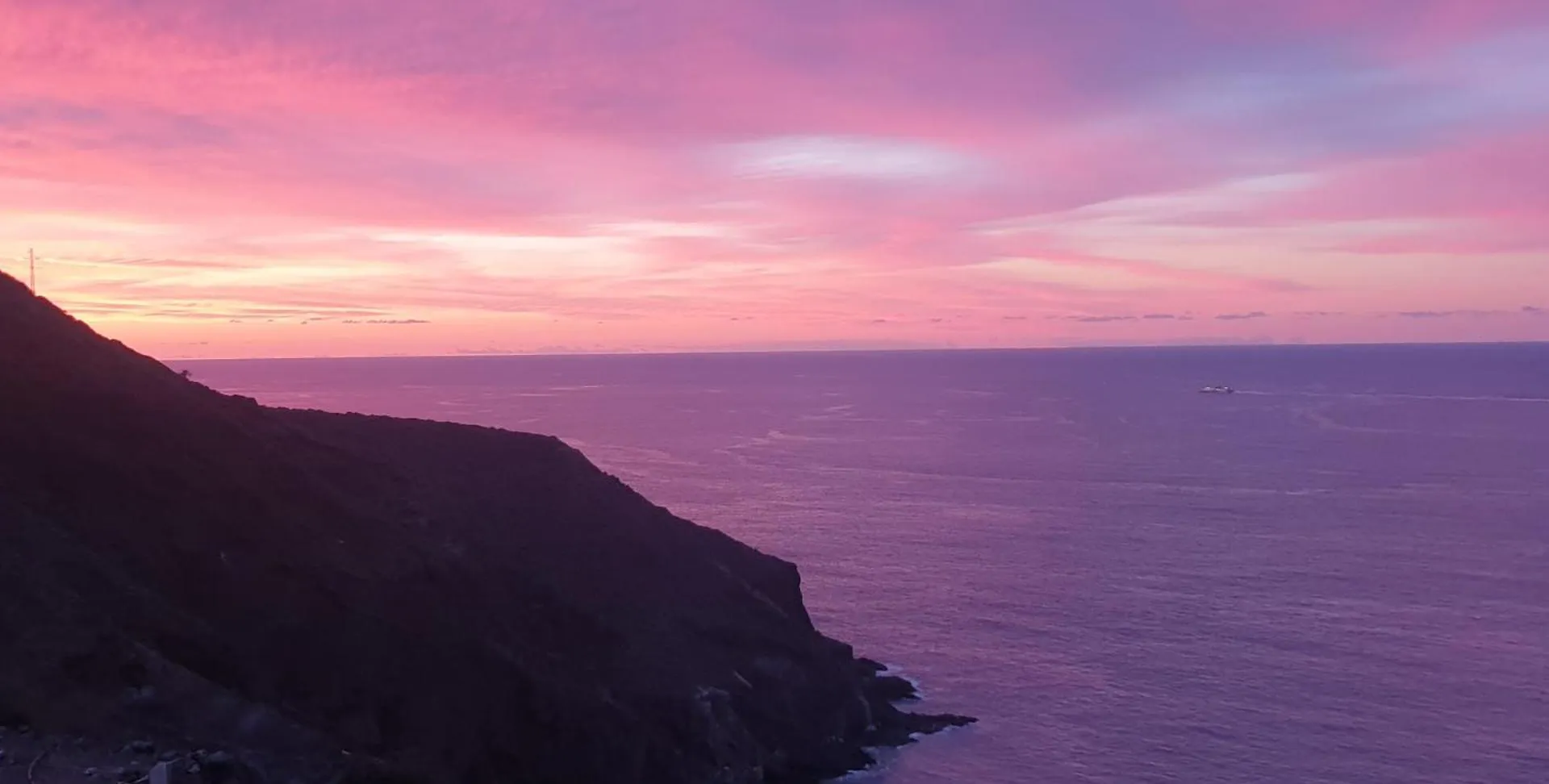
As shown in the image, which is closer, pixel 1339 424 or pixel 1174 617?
pixel 1174 617

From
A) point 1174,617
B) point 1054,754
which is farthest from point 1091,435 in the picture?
point 1054,754

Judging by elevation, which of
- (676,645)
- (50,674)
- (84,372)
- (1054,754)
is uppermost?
(84,372)

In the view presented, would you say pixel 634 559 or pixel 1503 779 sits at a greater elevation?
pixel 634 559

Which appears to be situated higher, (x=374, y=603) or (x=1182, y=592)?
(x=374, y=603)

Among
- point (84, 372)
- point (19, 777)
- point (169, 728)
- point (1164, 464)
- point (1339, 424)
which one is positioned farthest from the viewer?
point (1339, 424)

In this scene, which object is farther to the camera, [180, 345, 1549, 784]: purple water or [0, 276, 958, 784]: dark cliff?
[180, 345, 1549, 784]: purple water

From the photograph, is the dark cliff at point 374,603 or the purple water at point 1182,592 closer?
the dark cliff at point 374,603

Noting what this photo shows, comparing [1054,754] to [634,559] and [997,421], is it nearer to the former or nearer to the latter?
[634,559]

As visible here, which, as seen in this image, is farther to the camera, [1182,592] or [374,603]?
[1182,592]
